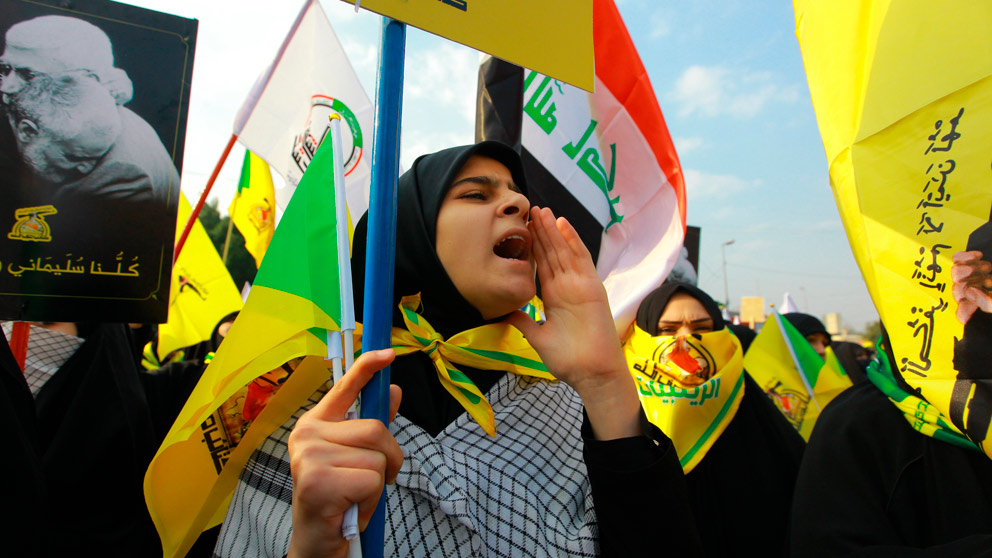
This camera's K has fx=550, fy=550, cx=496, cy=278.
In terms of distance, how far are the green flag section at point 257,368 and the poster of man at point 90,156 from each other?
568 millimetres

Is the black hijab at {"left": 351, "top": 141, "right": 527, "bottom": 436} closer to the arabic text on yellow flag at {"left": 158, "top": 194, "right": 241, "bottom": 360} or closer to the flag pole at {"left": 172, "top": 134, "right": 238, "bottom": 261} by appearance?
the flag pole at {"left": 172, "top": 134, "right": 238, "bottom": 261}

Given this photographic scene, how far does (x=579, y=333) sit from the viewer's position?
130 centimetres

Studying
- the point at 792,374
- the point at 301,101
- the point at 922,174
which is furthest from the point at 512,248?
the point at 792,374

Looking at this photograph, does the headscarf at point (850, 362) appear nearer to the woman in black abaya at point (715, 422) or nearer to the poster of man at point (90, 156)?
the woman in black abaya at point (715, 422)

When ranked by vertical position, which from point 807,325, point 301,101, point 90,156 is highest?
point 301,101

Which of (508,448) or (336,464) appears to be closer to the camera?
(336,464)

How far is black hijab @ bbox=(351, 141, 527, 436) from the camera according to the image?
1363 millimetres

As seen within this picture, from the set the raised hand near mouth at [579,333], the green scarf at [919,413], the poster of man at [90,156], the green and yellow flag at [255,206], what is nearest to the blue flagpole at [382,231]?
the raised hand near mouth at [579,333]

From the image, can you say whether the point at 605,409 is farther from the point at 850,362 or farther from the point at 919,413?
the point at 850,362

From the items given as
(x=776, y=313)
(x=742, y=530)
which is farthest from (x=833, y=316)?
(x=742, y=530)

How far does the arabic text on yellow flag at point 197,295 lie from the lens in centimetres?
376

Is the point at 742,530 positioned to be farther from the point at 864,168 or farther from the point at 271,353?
the point at 271,353

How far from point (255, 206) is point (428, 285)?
9.32 feet

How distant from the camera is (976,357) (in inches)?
44.3
